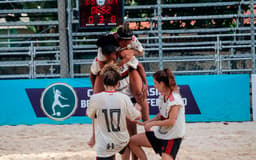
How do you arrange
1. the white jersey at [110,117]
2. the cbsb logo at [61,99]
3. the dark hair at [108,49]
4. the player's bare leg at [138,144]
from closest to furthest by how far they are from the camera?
1. the white jersey at [110,117]
2. the player's bare leg at [138,144]
3. the dark hair at [108,49]
4. the cbsb logo at [61,99]

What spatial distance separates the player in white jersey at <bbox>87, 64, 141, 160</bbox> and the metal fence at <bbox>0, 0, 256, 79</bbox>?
21.4 ft

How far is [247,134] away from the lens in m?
7.00

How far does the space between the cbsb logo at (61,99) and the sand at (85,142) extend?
30 cm

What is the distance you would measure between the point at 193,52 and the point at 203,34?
31.1 inches

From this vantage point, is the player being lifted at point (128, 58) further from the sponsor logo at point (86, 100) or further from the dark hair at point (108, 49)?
the sponsor logo at point (86, 100)

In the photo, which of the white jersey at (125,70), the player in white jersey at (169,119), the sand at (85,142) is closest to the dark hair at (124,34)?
the white jersey at (125,70)

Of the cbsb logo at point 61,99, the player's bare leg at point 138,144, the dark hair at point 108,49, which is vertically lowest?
the cbsb logo at point 61,99

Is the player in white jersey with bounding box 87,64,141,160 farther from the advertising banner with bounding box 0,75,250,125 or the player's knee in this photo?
the advertising banner with bounding box 0,75,250,125

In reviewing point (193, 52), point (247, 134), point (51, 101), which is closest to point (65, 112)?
point (51, 101)

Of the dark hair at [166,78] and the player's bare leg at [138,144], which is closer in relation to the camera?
the dark hair at [166,78]

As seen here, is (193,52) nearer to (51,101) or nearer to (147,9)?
(147,9)

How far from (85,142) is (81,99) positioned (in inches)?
79.0

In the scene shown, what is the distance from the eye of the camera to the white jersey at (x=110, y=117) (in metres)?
3.44

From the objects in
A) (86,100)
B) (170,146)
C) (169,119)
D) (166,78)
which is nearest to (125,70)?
(166,78)
